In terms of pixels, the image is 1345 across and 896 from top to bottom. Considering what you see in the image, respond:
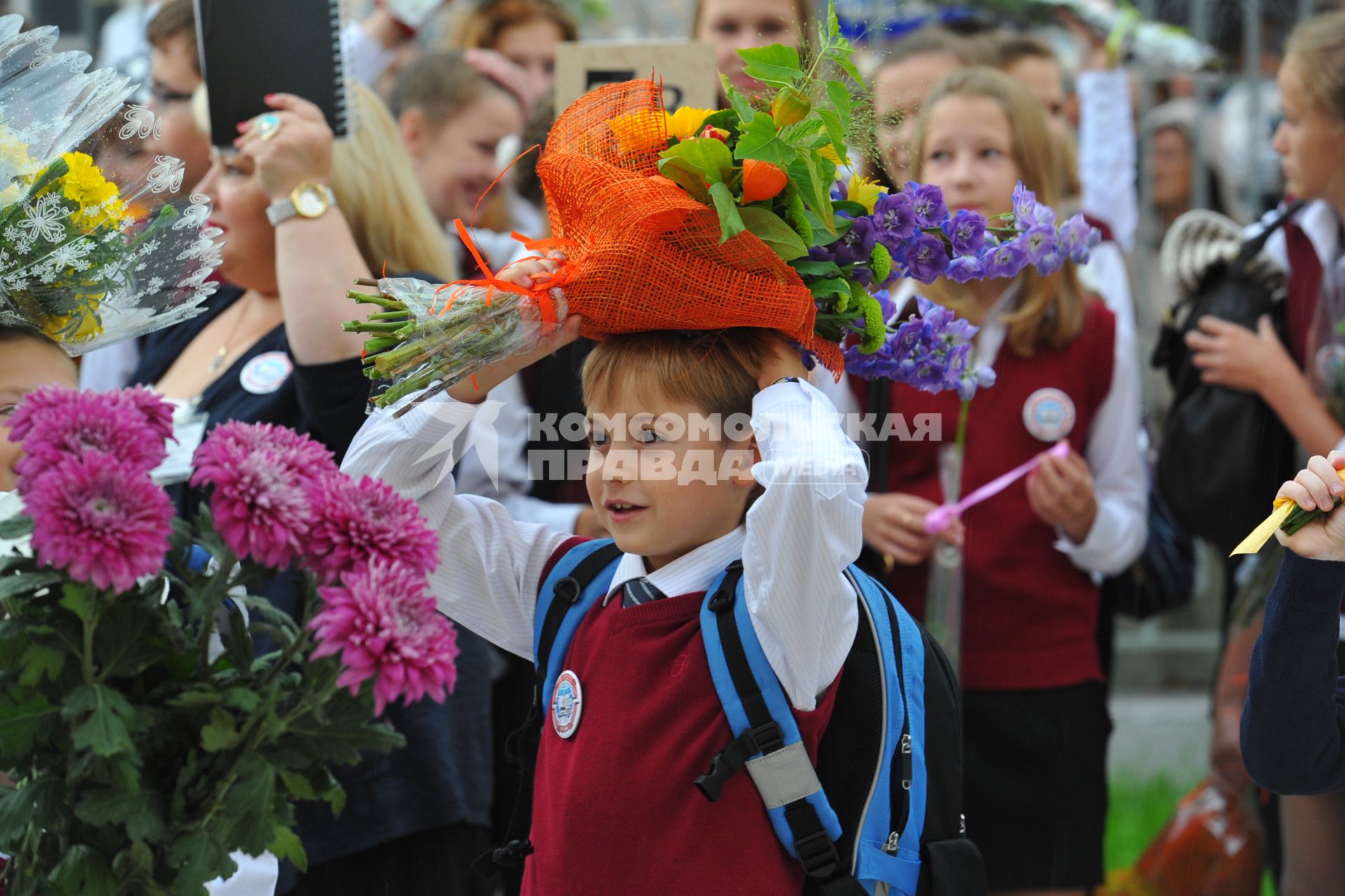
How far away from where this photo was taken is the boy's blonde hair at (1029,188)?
11.3 feet

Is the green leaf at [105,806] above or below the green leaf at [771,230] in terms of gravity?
below

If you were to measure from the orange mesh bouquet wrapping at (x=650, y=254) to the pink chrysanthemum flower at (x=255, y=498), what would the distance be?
62 centimetres

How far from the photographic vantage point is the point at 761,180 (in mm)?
2043

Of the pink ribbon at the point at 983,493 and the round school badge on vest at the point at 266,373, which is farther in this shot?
the pink ribbon at the point at 983,493

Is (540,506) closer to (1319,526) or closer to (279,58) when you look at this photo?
(279,58)

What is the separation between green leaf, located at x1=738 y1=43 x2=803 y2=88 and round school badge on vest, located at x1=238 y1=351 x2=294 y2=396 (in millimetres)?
1269

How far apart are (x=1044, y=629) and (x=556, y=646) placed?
5.07 ft

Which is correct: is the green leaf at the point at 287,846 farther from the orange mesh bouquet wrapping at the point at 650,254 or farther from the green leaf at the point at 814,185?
the green leaf at the point at 814,185

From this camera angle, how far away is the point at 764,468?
199 centimetres

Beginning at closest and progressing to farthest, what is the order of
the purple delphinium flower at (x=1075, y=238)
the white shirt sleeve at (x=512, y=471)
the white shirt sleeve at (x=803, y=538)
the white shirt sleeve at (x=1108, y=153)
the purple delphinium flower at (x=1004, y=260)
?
the white shirt sleeve at (x=803, y=538), the purple delphinium flower at (x=1004, y=260), the purple delphinium flower at (x=1075, y=238), the white shirt sleeve at (x=512, y=471), the white shirt sleeve at (x=1108, y=153)

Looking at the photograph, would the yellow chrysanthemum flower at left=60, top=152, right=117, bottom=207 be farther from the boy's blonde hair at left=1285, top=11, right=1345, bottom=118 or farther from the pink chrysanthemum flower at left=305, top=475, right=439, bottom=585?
the boy's blonde hair at left=1285, top=11, right=1345, bottom=118

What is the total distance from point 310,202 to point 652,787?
1.48m

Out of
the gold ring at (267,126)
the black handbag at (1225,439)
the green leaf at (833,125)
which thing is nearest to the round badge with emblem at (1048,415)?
the black handbag at (1225,439)

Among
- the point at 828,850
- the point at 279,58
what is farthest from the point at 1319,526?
the point at 279,58
